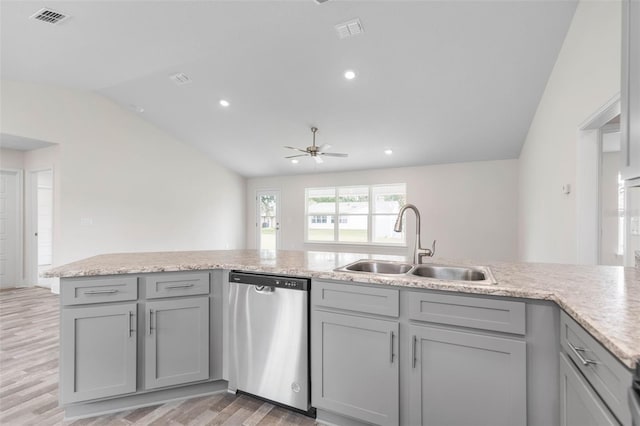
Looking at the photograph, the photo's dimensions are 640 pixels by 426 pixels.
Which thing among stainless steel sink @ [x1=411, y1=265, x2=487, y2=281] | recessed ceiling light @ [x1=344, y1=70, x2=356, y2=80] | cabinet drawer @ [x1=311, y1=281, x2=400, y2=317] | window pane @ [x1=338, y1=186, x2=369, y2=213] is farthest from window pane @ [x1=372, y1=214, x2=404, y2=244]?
cabinet drawer @ [x1=311, y1=281, x2=400, y2=317]

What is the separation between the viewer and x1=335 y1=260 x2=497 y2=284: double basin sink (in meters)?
1.78

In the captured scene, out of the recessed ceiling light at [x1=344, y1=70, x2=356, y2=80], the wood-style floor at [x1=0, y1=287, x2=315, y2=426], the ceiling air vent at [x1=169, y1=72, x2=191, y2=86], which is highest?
the ceiling air vent at [x1=169, y1=72, x2=191, y2=86]

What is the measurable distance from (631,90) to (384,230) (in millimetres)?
5774

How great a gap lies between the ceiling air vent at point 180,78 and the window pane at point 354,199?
4.13m

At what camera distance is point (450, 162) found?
6.09 m

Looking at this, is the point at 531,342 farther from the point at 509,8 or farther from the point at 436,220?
the point at 436,220

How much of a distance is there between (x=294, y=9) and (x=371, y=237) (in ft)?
16.6

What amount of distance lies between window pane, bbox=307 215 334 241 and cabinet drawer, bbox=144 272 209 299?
5.59m

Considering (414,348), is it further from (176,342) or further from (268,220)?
(268,220)

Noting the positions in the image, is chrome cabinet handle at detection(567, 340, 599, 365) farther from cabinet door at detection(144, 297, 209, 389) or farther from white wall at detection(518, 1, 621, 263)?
white wall at detection(518, 1, 621, 263)

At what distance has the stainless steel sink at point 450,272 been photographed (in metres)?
1.82

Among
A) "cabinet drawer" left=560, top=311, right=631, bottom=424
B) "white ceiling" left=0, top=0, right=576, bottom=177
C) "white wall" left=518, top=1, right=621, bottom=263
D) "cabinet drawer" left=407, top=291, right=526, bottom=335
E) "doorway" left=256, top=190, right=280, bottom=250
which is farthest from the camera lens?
"doorway" left=256, top=190, right=280, bottom=250

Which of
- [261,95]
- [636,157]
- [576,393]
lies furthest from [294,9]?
[576,393]

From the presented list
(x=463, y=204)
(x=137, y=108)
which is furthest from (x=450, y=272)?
(x=137, y=108)
